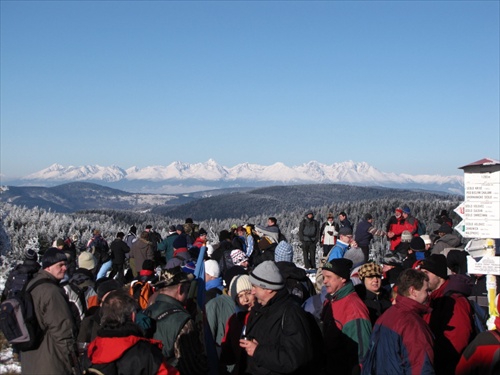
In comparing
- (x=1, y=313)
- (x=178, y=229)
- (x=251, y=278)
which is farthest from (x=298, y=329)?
(x=178, y=229)

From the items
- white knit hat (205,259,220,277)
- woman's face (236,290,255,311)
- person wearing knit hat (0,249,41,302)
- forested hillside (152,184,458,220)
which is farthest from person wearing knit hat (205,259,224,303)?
forested hillside (152,184,458,220)

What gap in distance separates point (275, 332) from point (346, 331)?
4.58ft

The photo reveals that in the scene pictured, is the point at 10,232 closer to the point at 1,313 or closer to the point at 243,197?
the point at 1,313

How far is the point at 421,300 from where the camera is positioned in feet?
17.9

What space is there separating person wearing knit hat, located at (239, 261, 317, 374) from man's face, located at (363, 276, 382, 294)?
248cm

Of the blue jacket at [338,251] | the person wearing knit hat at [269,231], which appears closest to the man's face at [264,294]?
the blue jacket at [338,251]

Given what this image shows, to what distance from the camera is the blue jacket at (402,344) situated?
504cm

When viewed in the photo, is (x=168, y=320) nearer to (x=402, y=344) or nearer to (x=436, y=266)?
(x=402, y=344)

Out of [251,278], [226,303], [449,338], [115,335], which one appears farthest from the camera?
[226,303]

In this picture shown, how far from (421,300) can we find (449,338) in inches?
44.2

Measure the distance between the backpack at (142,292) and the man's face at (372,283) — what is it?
297cm

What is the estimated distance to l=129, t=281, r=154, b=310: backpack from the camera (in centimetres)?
788

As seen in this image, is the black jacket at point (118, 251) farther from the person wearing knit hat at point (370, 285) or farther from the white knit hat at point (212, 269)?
the person wearing knit hat at point (370, 285)

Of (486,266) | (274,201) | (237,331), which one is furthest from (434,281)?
(274,201)
